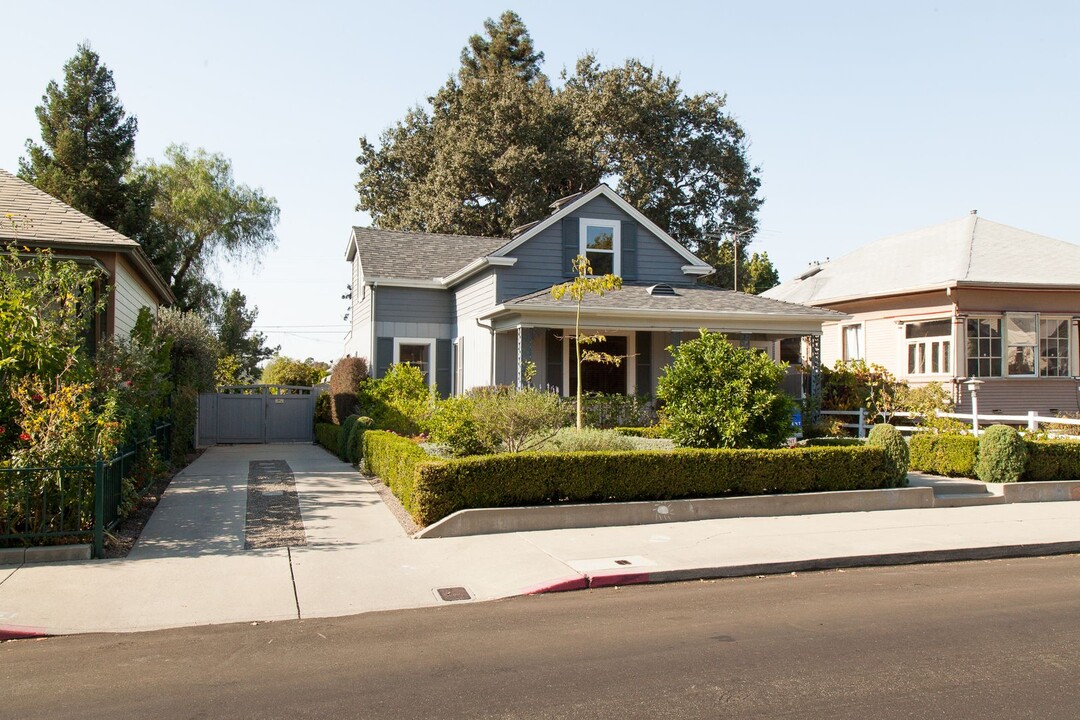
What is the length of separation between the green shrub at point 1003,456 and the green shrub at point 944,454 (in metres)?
0.49

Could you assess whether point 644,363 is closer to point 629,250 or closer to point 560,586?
point 629,250

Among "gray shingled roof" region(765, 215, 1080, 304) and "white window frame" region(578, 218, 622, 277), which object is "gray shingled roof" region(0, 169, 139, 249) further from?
"gray shingled roof" region(765, 215, 1080, 304)

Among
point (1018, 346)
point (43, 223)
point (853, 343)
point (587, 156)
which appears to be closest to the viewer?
point (43, 223)

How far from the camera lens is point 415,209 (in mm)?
41688

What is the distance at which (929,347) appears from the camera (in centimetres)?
2302

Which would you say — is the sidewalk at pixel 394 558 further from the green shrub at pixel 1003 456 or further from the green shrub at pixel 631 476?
the green shrub at pixel 1003 456

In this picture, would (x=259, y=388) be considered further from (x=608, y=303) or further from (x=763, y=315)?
(x=763, y=315)

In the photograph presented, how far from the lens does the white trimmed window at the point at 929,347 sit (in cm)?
2242

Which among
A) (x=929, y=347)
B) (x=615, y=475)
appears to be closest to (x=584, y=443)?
(x=615, y=475)

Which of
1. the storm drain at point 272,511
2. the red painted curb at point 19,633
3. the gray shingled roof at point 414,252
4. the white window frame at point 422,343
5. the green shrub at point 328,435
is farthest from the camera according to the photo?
the gray shingled roof at point 414,252

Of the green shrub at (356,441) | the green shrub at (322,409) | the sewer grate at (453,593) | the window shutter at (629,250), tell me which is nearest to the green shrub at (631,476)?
the sewer grate at (453,593)

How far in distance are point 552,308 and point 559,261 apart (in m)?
3.96

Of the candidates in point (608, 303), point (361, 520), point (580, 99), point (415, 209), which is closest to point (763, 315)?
point (608, 303)

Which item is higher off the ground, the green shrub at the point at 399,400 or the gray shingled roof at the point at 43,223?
the gray shingled roof at the point at 43,223
